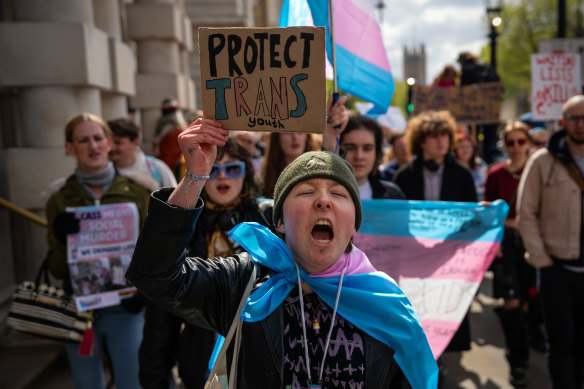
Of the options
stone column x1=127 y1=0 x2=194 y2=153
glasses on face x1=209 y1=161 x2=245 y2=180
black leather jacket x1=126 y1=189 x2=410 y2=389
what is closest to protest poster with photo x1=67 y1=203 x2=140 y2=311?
glasses on face x1=209 y1=161 x2=245 y2=180

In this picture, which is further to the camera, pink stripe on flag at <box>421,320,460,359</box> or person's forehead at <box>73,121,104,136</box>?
person's forehead at <box>73,121,104,136</box>

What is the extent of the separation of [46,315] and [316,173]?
236 centimetres

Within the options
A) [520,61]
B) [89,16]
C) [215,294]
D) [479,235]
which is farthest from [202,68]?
[520,61]

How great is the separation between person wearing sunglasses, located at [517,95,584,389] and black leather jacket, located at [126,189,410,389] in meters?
2.56

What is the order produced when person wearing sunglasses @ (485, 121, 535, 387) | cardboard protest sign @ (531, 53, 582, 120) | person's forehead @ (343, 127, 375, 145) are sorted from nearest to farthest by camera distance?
person's forehead @ (343, 127, 375, 145) < person wearing sunglasses @ (485, 121, 535, 387) < cardboard protest sign @ (531, 53, 582, 120)

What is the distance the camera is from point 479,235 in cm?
347

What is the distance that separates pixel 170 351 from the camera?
8.86 ft

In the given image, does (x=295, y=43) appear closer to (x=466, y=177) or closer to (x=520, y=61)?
(x=466, y=177)

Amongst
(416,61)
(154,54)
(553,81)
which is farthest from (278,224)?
(416,61)

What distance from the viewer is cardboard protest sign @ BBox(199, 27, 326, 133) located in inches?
72.2

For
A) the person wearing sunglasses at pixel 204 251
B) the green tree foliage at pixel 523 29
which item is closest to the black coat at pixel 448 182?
the person wearing sunglasses at pixel 204 251

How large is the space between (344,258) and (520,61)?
41.7m

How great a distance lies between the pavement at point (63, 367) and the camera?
14.3ft

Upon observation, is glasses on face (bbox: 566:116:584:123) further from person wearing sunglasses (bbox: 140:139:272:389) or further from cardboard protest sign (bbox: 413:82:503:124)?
cardboard protest sign (bbox: 413:82:503:124)
